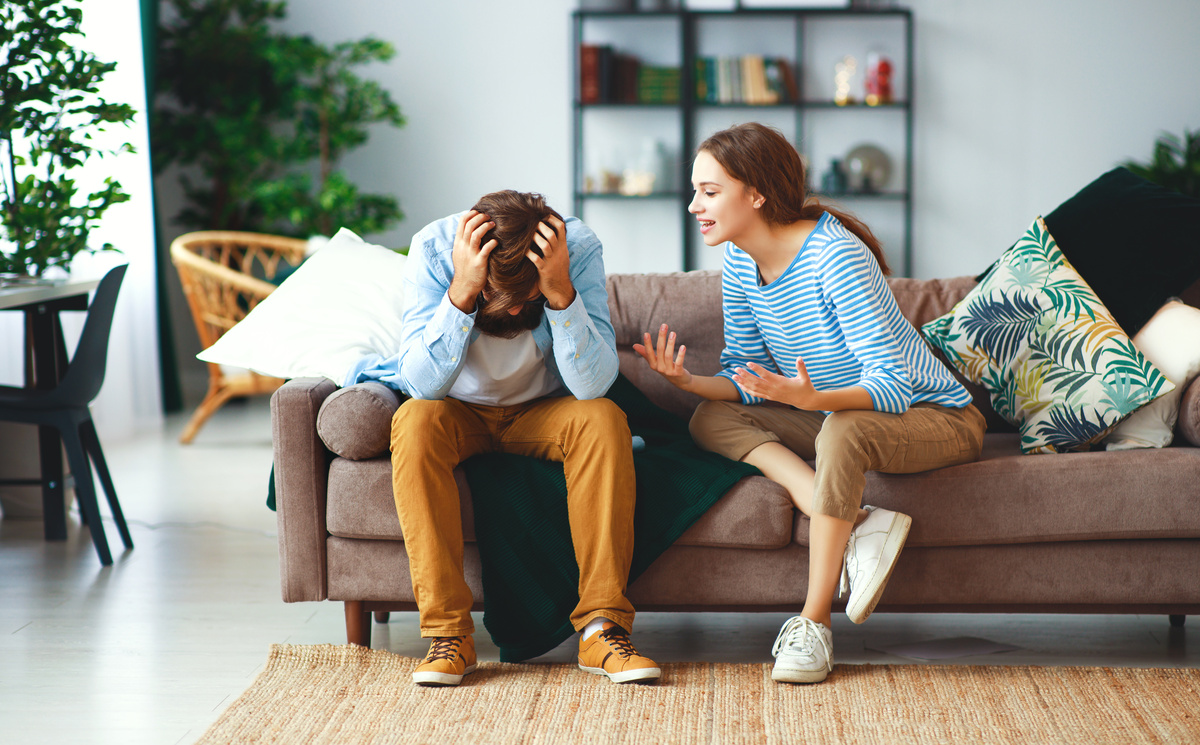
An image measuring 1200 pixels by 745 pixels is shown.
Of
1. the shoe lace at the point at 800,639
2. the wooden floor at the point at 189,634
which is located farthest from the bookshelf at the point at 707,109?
the shoe lace at the point at 800,639

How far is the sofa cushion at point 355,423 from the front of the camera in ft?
5.86

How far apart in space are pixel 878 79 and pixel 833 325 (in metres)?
3.43

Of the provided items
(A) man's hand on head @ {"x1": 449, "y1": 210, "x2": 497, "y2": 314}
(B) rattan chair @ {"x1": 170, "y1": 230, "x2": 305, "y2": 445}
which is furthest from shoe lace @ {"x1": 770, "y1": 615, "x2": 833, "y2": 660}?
(B) rattan chair @ {"x1": 170, "y1": 230, "x2": 305, "y2": 445}

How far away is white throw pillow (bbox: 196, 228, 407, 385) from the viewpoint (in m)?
2.06

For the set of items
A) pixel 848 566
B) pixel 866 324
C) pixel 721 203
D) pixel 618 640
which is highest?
pixel 721 203

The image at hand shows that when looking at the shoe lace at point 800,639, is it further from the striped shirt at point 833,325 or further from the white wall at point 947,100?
the white wall at point 947,100

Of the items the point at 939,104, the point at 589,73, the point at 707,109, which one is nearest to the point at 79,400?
the point at 589,73

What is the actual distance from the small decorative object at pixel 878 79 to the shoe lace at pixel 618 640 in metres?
3.79

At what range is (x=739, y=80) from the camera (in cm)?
495

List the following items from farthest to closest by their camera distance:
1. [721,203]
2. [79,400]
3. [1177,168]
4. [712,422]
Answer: [1177,168]
[79,400]
[712,422]
[721,203]

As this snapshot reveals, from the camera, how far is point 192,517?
2953 millimetres

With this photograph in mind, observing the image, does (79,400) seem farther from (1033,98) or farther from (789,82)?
(1033,98)

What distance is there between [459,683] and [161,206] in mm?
A: 4192

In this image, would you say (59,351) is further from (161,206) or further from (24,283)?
(161,206)
